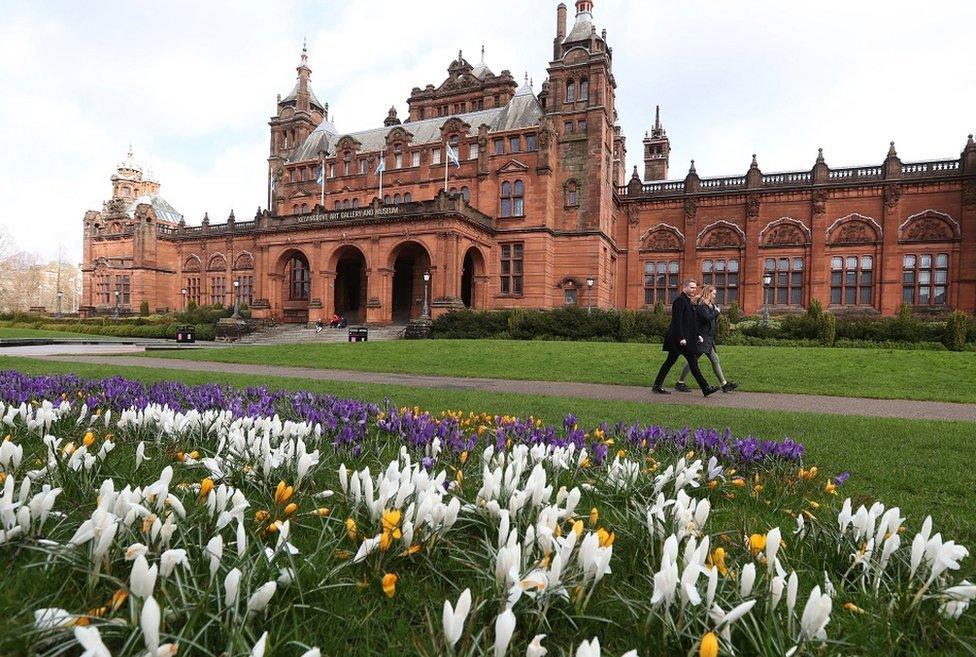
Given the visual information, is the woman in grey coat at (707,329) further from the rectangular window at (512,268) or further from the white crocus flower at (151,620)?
the rectangular window at (512,268)

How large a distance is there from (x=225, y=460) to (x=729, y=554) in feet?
10.4

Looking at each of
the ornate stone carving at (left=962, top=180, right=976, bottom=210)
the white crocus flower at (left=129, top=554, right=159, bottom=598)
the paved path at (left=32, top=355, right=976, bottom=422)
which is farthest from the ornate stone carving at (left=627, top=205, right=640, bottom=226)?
the white crocus flower at (left=129, top=554, right=159, bottom=598)

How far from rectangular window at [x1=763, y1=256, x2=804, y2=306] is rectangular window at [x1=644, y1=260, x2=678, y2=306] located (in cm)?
583

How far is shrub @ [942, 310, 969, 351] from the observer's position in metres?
18.8

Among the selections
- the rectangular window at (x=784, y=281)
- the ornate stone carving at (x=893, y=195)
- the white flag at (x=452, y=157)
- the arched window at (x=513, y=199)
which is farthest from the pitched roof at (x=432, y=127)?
the ornate stone carving at (x=893, y=195)

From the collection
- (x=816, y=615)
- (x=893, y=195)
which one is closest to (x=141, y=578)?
(x=816, y=615)

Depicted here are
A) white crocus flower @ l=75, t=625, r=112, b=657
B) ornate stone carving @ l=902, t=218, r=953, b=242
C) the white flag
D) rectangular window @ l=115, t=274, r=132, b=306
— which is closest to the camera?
white crocus flower @ l=75, t=625, r=112, b=657

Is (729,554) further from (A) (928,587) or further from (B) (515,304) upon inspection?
(B) (515,304)

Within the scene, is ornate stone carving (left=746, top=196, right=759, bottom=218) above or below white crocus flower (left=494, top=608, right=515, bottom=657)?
above

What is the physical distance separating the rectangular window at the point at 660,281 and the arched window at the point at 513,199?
10.4 meters

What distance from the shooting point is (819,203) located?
33500mm

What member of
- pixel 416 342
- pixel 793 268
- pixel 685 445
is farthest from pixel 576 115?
pixel 685 445

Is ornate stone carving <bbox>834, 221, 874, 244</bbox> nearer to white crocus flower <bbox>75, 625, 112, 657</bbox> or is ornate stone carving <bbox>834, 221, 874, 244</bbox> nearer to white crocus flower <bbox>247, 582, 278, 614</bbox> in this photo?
white crocus flower <bbox>247, 582, 278, 614</bbox>

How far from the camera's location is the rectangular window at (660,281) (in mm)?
37250
